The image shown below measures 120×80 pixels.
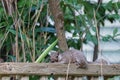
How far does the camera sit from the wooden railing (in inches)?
50.8

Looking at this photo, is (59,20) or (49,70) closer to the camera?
(49,70)

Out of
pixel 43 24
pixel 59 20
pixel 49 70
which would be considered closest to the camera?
pixel 49 70

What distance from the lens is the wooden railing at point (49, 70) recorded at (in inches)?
50.8

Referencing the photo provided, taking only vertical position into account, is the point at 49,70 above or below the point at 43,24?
below

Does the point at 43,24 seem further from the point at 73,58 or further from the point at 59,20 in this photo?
the point at 73,58

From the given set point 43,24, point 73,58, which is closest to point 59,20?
point 73,58

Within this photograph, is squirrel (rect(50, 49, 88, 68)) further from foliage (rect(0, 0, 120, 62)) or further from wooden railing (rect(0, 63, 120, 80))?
foliage (rect(0, 0, 120, 62))

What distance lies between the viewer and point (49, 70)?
4.35 ft

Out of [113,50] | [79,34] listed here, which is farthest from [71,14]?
[113,50]

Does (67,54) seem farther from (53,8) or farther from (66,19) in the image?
(66,19)

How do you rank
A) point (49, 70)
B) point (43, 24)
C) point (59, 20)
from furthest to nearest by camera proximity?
1. point (43, 24)
2. point (59, 20)
3. point (49, 70)

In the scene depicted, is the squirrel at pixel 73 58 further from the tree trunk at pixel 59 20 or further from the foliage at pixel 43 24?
the foliage at pixel 43 24

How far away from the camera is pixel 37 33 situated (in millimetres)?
1689

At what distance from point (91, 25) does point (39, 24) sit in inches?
10.2
